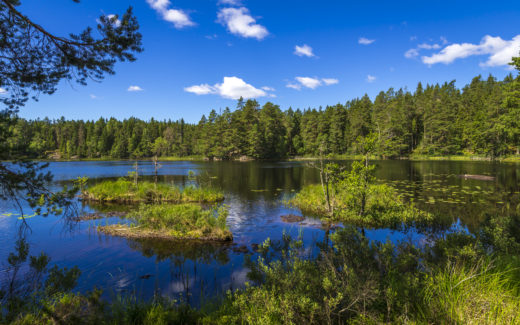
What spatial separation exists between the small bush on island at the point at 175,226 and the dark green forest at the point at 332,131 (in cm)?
5724

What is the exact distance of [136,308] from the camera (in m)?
5.08

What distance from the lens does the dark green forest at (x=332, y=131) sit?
7581 cm

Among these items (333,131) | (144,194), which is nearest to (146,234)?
(144,194)

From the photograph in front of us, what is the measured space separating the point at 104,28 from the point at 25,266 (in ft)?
31.2

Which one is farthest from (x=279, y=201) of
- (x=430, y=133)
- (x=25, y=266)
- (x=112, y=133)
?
(x=112, y=133)

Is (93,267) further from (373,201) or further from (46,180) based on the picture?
(373,201)

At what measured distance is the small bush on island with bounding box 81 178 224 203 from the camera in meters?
20.8

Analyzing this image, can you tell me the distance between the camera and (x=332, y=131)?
91000 millimetres

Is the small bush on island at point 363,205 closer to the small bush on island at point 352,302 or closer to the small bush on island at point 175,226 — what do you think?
the small bush on island at point 175,226

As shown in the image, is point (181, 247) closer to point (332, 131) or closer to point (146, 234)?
point (146, 234)

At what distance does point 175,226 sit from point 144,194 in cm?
1038

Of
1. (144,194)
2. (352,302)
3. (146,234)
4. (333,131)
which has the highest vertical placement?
(333,131)

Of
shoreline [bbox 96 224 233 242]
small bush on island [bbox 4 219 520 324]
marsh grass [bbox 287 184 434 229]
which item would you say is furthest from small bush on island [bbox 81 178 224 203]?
small bush on island [bbox 4 219 520 324]

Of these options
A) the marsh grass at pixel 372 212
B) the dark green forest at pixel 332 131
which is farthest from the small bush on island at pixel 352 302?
the dark green forest at pixel 332 131
